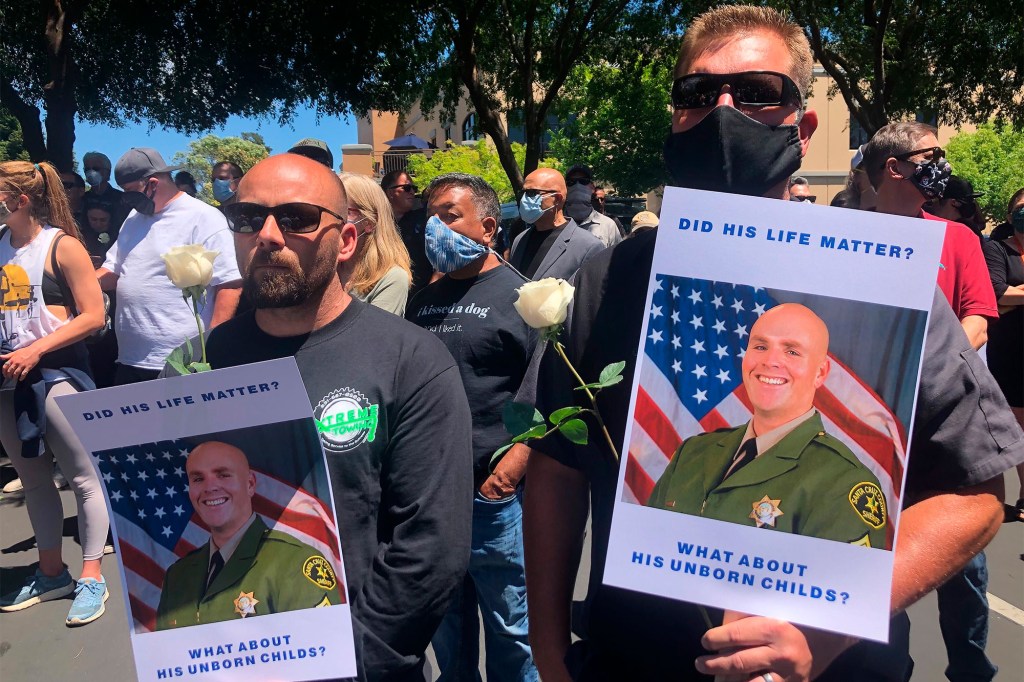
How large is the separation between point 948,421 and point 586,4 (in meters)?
14.7

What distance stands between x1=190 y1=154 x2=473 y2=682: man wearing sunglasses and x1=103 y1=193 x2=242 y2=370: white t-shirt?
2505mm

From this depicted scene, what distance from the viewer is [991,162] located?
3288cm

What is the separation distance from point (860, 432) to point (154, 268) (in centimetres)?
390

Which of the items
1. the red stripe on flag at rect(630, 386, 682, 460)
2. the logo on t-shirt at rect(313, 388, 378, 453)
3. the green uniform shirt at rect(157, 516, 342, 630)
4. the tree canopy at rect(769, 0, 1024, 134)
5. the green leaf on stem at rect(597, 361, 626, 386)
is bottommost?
the green uniform shirt at rect(157, 516, 342, 630)

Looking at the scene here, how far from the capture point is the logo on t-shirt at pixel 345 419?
1651mm

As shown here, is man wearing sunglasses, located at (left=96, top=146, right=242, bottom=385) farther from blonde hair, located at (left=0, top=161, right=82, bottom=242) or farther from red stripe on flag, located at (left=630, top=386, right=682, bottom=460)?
red stripe on flag, located at (left=630, top=386, right=682, bottom=460)

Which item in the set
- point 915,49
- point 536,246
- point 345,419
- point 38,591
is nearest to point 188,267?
point 345,419

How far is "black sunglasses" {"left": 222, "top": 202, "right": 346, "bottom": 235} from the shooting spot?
1750 millimetres

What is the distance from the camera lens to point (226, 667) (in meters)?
1.43

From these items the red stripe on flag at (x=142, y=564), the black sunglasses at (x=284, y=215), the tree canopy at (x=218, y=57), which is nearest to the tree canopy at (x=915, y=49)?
the tree canopy at (x=218, y=57)

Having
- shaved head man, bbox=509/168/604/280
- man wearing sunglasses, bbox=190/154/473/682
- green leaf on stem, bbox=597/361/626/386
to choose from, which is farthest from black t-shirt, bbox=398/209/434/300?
green leaf on stem, bbox=597/361/626/386

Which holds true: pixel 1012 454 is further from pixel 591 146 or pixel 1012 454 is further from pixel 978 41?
pixel 591 146

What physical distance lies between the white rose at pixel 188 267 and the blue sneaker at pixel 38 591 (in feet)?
11.1

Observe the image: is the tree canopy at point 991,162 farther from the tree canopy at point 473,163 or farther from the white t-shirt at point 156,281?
the white t-shirt at point 156,281
